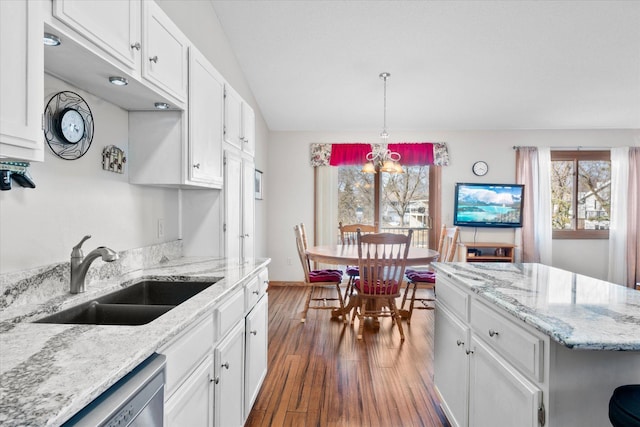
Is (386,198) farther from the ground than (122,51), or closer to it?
closer to it

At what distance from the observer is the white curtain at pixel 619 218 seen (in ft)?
16.9

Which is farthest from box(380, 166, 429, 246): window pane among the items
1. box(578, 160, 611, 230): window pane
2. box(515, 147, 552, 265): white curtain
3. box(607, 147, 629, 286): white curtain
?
box(607, 147, 629, 286): white curtain

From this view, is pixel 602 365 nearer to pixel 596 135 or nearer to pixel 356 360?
pixel 356 360

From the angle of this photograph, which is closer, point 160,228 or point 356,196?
point 160,228

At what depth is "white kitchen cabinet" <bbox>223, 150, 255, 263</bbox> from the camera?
8.10 feet

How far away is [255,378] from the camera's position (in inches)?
80.6

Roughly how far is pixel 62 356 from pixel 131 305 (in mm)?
627

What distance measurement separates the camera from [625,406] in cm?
92

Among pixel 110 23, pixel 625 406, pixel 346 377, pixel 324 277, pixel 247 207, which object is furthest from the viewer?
pixel 324 277

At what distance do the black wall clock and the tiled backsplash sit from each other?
0.48m

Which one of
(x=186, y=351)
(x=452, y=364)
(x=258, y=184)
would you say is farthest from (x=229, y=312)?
(x=258, y=184)

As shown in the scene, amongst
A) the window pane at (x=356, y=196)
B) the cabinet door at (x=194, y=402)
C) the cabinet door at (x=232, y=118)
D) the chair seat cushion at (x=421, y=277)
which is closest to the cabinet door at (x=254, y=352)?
the cabinet door at (x=194, y=402)

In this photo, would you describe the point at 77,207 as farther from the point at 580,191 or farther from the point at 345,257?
the point at 580,191

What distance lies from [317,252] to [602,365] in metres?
2.69
